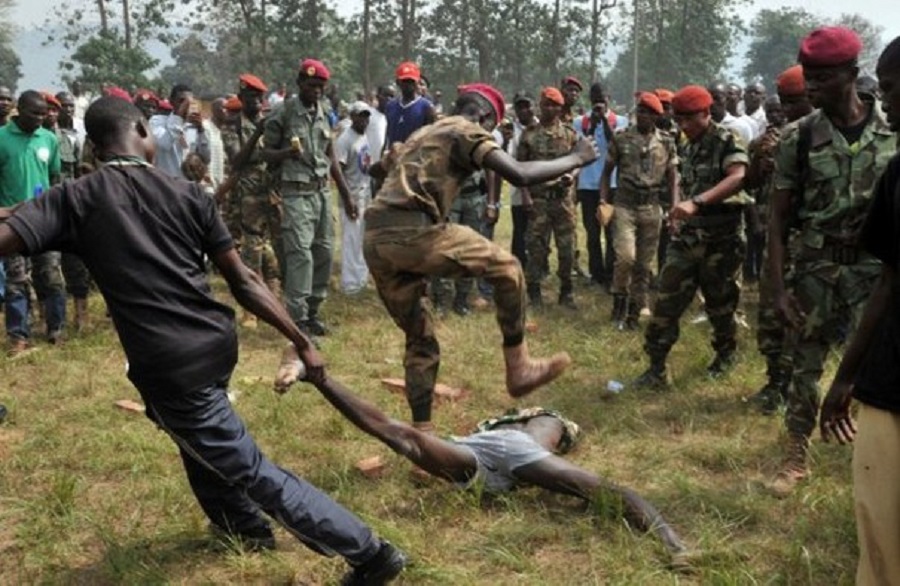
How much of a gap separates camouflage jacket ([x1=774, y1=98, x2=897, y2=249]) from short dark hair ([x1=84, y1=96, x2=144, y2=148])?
294 centimetres

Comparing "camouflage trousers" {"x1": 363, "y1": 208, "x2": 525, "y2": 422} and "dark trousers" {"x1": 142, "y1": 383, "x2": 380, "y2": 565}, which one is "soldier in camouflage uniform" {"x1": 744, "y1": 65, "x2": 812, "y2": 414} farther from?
"dark trousers" {"x1": 142, "y1": 383, "x2": 380, "y2": 565}

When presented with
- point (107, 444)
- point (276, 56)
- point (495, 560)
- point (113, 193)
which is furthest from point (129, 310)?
point (276, 56)

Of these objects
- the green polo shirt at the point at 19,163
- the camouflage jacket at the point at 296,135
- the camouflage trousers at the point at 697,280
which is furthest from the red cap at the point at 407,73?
the camouflage trousers at the point at 697,280

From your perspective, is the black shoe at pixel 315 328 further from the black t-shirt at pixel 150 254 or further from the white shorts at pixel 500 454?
the black t-shirt at pixel 150 254

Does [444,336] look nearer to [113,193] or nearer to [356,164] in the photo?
[356,164]

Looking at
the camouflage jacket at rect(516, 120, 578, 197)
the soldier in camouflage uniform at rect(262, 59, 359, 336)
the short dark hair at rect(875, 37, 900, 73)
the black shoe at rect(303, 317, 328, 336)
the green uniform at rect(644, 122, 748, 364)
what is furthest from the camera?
the camouflage jacket at rect(516, 120, 578, 197)

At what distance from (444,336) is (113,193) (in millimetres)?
4536

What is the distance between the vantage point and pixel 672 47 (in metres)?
52.3

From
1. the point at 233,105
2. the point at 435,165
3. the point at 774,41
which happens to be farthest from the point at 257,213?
the point at 774,41

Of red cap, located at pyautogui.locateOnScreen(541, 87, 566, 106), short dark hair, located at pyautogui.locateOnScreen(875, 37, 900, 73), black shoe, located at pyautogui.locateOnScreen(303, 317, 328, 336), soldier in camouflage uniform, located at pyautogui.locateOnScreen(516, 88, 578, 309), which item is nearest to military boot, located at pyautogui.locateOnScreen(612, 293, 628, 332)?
soldier in camouflage uniform, located at pyautogui.locateOnScreen(516, 88, 578, 309)

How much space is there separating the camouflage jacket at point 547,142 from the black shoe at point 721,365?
245 centimetres

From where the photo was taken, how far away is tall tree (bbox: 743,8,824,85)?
75.3 metres

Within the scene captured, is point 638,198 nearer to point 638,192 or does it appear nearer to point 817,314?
point 638,192

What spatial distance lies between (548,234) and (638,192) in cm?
122
